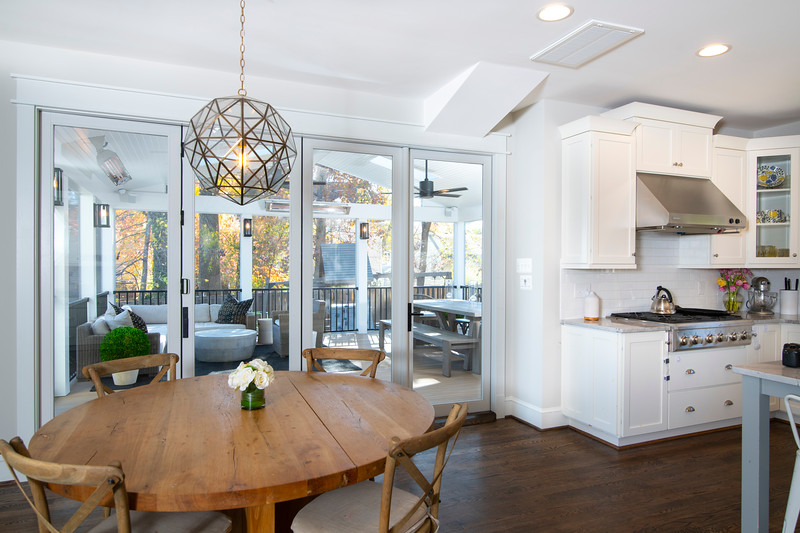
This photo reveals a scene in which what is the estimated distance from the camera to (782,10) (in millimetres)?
2602

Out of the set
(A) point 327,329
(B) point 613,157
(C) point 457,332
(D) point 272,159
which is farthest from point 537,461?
(D) point 272,159

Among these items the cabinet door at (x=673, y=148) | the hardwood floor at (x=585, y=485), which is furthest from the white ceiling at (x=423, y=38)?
the hardwood floor at (x=585, y=485)

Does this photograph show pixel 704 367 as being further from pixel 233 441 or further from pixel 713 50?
pixel 233 441

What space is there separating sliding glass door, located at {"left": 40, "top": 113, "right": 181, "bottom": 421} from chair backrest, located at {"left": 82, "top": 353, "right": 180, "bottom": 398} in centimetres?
82

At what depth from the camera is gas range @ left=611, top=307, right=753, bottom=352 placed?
12.1 feet

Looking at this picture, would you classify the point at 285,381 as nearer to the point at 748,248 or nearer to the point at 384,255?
the point at 384,255

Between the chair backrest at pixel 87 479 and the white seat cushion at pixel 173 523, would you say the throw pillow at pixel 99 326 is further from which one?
the chair backrest at pixel 87 479

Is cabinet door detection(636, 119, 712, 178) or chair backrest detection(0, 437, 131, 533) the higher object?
cabinet door detection(636, 119, 712, 178)

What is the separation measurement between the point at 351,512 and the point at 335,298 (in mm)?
2312

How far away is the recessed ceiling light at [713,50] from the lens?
3053 millimetres

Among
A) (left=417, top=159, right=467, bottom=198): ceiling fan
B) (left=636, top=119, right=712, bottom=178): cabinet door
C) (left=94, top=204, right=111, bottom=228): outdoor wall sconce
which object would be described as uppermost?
(left=636, top=119, right=712, bottom=178): cabinet door

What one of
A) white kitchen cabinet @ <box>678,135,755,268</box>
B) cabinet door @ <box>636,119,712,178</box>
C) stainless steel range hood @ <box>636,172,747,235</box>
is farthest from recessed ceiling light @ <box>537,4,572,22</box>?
white kitchen cabinet @ <box>678,135,755,268</box>

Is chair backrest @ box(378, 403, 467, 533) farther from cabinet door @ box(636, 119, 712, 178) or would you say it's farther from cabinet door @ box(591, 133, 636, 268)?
cabinet door @ box(636, 119, 712, 178)

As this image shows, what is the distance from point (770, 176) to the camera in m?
4.39
